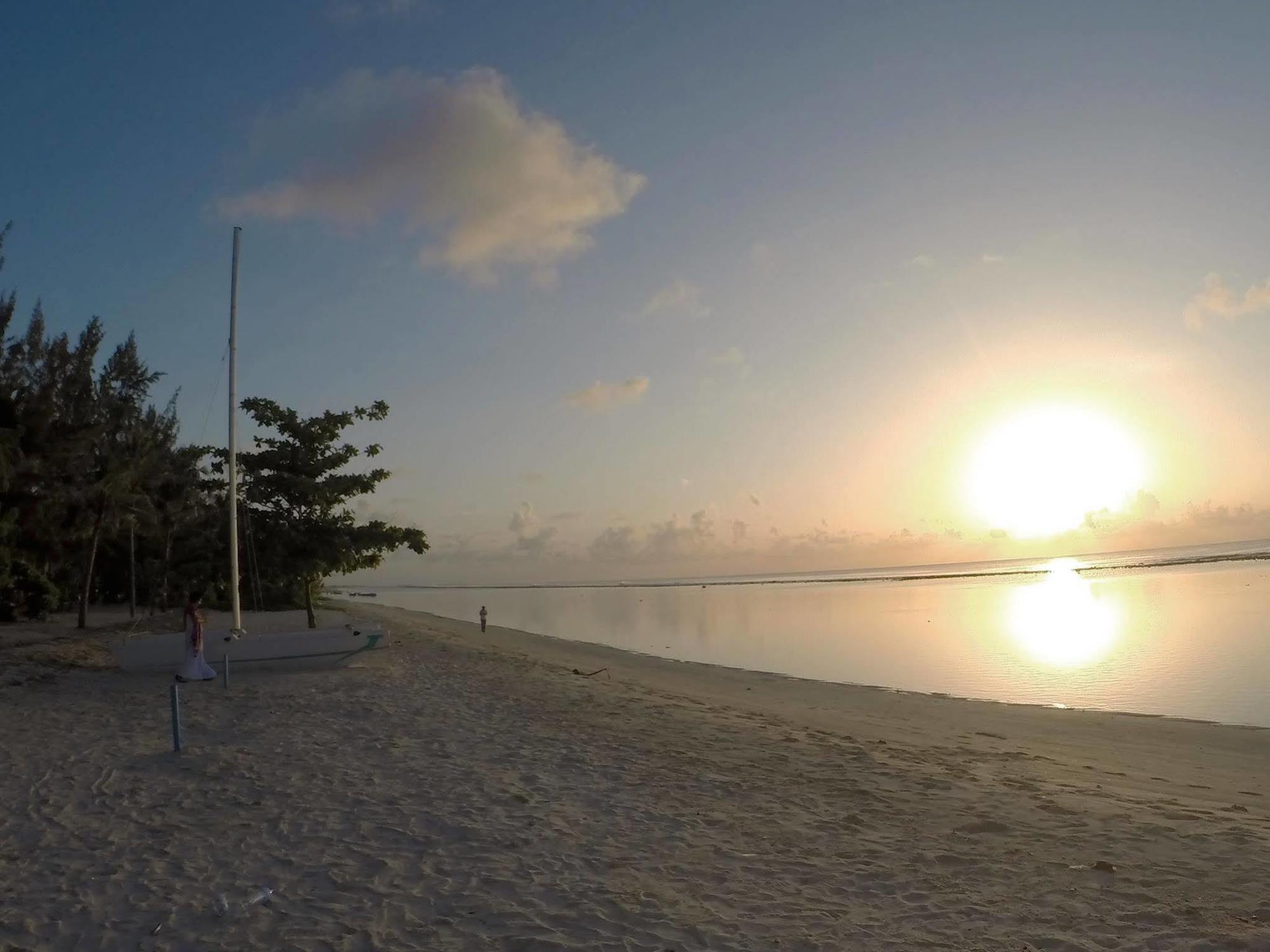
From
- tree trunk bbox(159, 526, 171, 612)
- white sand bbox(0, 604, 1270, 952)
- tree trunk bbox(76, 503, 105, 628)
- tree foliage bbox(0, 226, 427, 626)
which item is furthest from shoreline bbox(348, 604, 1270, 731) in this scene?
tree trunk bbox(76, 503, 105, 628)

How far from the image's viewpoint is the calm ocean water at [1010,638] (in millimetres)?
20938

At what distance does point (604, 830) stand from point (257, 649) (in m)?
12.7

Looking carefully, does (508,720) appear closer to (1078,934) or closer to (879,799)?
(879,799)

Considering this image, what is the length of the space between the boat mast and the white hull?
47.0 inches

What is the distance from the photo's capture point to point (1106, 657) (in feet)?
87.1

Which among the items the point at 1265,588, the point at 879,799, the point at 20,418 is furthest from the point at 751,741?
the point at 1265,588

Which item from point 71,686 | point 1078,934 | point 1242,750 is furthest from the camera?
point 71,686

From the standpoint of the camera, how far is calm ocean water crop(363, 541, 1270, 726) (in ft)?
68.7

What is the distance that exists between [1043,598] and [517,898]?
60.2m

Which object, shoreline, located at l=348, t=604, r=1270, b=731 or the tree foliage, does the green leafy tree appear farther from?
shoreline, located at l=348, t=604, r=1270, b=731

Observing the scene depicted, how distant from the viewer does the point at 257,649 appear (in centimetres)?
1838

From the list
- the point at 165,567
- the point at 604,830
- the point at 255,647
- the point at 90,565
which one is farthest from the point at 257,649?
the point at 165,567

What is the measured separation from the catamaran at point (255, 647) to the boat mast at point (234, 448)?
4.6 inches

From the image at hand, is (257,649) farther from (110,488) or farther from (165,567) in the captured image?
(165,567)
